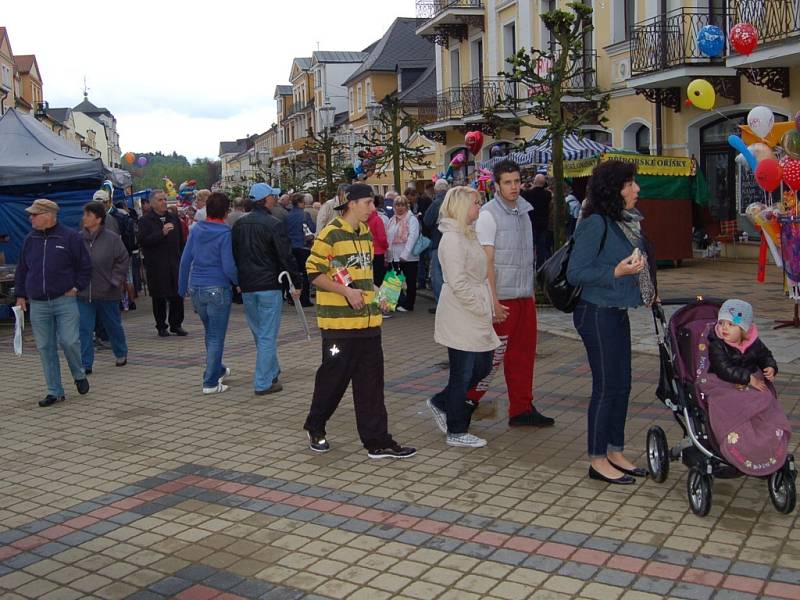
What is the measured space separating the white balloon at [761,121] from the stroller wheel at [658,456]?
6.80 meters

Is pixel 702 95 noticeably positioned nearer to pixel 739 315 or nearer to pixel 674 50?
pixel 674 50

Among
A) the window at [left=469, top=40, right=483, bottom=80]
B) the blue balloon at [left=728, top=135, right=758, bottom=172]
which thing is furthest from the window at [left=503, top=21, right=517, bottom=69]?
the blue balloon at [left=728, top=135, right=758, bottom=172]

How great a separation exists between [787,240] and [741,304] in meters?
5.77

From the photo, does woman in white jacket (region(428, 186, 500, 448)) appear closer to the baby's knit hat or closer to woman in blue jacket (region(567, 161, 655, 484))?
woman in blue jacket (region(567, 161, 655, 484))

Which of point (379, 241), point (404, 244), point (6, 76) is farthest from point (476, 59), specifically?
point (6, 76)

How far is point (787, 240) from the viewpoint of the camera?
33.2 feet

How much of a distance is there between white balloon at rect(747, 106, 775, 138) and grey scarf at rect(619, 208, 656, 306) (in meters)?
6.53

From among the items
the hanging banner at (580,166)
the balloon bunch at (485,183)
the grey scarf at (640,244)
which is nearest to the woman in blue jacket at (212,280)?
the grey scarf at (640,244)

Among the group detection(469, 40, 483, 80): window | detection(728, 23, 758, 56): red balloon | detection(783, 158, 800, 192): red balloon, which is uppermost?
detection(469, 40, 483, 80): window

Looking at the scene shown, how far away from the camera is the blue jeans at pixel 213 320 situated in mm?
8500

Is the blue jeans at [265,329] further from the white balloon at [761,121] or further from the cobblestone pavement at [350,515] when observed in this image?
the white balloon at [761,121]

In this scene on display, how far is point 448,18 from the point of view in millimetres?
30844

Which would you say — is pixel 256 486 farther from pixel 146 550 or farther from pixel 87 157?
pixel 87 157

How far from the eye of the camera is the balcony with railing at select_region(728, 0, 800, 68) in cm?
1506
